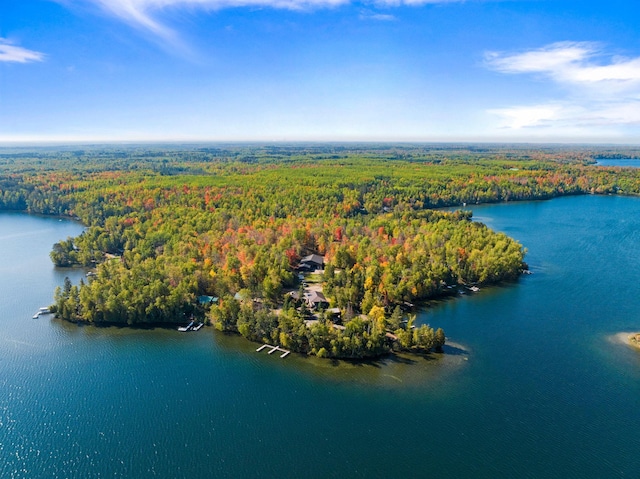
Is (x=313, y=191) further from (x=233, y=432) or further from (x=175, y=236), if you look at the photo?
(x=233, y=432)

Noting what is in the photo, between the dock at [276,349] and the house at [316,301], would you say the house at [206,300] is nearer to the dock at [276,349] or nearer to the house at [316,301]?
the dock at [276,349]

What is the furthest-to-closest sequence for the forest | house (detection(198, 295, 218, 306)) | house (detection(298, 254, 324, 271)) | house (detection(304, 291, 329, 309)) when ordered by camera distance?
1. house (detection(298, 254, 324, 271))
2. house (detection(198, 295, 218, 306))
3. house (detection(304, 291, 329, 309))
4. the forest

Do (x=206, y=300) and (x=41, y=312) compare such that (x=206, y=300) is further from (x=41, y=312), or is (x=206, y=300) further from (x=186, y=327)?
(x=41, y=312)

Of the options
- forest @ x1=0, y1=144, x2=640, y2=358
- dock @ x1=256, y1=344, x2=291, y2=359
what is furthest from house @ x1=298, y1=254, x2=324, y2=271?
dock @ x1=256, y1=344, x2=291, y2=359

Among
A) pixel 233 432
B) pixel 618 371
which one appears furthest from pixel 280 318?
pixel 618 371

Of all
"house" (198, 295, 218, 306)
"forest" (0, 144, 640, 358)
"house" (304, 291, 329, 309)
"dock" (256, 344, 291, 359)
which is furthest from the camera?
"house" (198, 295, 218, 306)

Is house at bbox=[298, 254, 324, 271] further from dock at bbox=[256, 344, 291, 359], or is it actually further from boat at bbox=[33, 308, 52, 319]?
boat at bbox=[33, 308, 52, 319]

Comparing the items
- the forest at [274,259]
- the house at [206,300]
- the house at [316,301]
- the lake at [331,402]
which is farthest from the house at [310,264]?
→ the lake at [331,402]
